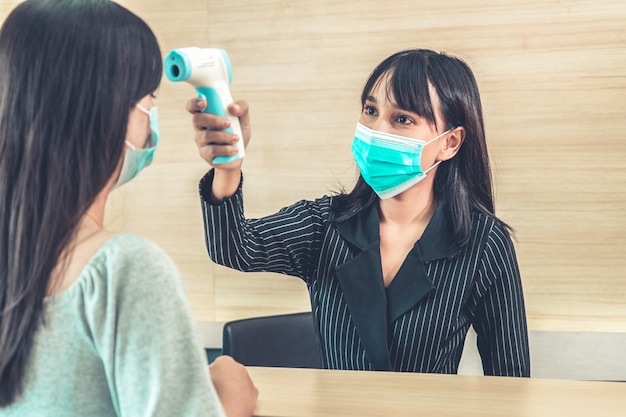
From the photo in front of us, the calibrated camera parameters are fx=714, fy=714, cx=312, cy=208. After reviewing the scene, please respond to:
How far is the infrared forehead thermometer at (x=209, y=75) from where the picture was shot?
1272 millimetres

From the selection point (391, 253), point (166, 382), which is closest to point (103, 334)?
point (166, 382)

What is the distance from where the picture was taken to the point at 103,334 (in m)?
0.87

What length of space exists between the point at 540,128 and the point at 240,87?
1.17 metres

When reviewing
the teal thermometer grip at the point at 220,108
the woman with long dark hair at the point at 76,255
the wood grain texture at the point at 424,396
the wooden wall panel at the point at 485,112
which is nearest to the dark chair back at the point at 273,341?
the wooden wall panel at the point at 485,112

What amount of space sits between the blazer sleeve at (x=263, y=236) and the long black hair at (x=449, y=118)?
9 centimetres

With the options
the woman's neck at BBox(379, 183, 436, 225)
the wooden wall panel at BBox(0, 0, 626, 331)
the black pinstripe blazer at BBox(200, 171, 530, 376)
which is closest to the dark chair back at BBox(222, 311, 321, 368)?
the wooden wall panel at BBox(0, 0, 626, 331)

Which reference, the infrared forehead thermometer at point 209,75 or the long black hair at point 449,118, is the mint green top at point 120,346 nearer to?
the infrared forehead thermometer at point 209,75

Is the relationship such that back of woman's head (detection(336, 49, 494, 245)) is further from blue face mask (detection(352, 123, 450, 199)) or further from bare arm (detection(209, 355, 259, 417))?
bare arm (detection(209, 355, 259, 417))

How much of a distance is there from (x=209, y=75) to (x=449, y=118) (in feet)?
2.63

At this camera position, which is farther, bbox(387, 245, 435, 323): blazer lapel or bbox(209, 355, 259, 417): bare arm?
bbox(387, 245, 435, 323): blazer lapel

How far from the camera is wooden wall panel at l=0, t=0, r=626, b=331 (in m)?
2.56

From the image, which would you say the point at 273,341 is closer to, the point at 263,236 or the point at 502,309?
the point at 263,236

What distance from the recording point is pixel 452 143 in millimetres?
1946

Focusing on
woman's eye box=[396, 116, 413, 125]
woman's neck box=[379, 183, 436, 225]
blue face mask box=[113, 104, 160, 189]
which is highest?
blue face mask box=[113, 104, 160, 189]
